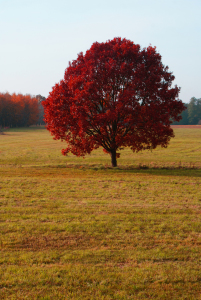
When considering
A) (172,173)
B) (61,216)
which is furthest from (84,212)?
(172,173)

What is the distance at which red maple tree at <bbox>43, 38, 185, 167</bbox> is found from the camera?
66.3ft

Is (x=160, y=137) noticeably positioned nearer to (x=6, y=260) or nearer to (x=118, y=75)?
(x=118, y=75)

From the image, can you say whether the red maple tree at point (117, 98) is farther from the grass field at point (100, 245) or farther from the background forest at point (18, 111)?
the background forest at point (18, 111)

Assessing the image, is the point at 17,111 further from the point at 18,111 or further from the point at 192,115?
the point at 192,115

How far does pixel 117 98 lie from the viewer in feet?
67.9

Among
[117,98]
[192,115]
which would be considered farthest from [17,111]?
[117,98]

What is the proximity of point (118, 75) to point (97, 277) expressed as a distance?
16810 millimetres

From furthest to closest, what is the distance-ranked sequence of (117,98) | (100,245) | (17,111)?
(17,111) < (117,98) < (100,245)

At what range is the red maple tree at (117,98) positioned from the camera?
2022 centimetres

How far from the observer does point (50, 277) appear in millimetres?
5629

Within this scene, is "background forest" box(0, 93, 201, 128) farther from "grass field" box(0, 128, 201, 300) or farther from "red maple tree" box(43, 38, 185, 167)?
"grass field" box(0, 128, 201, 300)

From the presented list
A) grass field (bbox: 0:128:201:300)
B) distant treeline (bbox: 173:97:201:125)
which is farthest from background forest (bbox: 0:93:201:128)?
grass field (bbox: 0:128:201:300)

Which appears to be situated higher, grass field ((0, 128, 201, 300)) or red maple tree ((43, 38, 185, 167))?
red maple tree ((43, 38, 185, 167))

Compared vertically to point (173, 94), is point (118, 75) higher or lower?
higher
